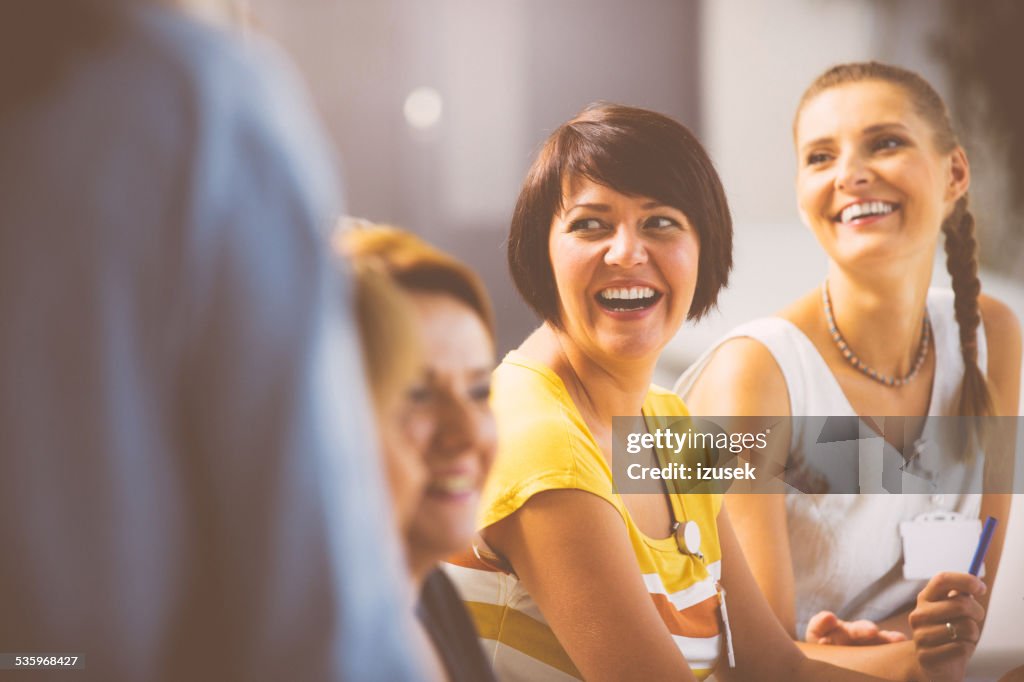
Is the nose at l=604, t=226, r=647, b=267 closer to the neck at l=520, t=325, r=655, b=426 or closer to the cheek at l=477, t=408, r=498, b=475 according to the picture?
the neck at l=520, t=325, r=655, b=426

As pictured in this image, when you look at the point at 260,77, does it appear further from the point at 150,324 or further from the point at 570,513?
the point at 570,513

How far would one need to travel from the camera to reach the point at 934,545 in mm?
1522

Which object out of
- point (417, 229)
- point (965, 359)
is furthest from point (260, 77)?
point (965, 359)

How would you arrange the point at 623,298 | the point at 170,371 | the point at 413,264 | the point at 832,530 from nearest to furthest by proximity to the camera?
the point at 170,371 → the point at 413,264 → the point at 623,298 → the point at 832,530

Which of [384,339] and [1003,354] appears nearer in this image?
[384,339]

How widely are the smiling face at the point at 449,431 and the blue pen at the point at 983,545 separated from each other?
36.0 inches

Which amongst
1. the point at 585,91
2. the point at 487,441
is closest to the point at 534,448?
the point at 487,441

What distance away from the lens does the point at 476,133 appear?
4.42 ft

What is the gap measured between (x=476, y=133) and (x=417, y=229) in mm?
158

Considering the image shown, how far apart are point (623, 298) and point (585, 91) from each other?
283mm

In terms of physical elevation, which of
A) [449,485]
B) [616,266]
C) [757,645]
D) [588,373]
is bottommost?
[757,645]

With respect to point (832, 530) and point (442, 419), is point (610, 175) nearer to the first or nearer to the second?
point (442, 419)

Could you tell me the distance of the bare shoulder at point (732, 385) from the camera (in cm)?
147

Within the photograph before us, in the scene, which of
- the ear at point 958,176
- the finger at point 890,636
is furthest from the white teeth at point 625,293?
the finger at point 890,636
